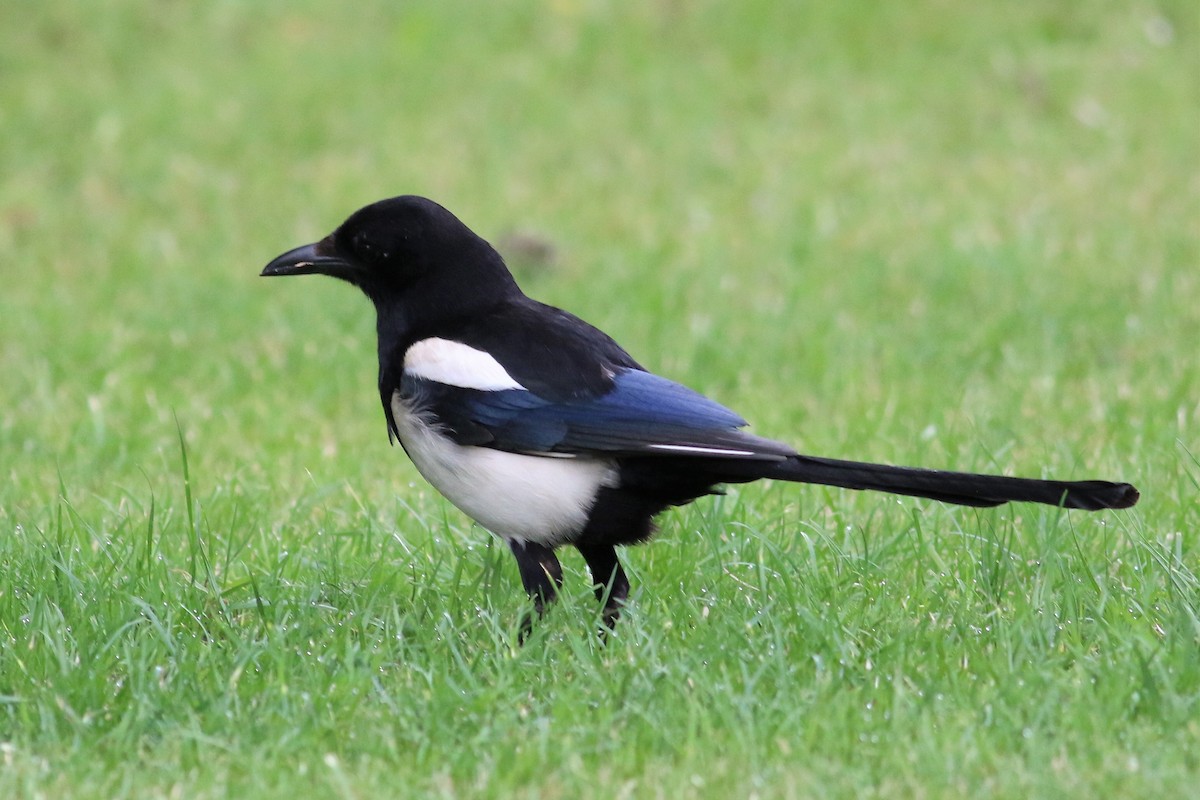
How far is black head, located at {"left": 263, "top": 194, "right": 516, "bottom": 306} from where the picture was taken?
13.2ft

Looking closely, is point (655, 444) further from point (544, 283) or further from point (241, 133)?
point (241, 133)

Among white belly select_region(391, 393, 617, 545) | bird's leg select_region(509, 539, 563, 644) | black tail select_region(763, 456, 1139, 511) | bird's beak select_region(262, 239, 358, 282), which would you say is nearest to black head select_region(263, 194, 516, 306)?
bird's beak select_region(262, 239, 358, 282)

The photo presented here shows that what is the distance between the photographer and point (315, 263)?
13.8 feet

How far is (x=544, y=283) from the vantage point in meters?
7.88

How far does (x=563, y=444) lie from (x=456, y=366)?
12.7 inches

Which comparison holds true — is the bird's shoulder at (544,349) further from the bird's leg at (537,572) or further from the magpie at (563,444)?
the bird's leg at (537,572)

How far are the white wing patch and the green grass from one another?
52 cm

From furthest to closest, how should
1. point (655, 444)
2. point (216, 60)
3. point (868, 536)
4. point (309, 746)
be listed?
point (216, 60) < point (868, 536) < point (655, 444) < point (309, 746)

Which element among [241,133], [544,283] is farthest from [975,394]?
[241,133]

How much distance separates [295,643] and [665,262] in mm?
4673

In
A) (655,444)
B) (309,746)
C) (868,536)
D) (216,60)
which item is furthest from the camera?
(216,60)

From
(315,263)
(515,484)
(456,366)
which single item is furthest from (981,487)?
(315,263)

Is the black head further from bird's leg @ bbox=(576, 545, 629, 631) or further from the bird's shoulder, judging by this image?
bird's leg @ bbox=(576, 545, 629, 631)

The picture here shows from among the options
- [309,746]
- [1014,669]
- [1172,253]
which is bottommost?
[309,746]
